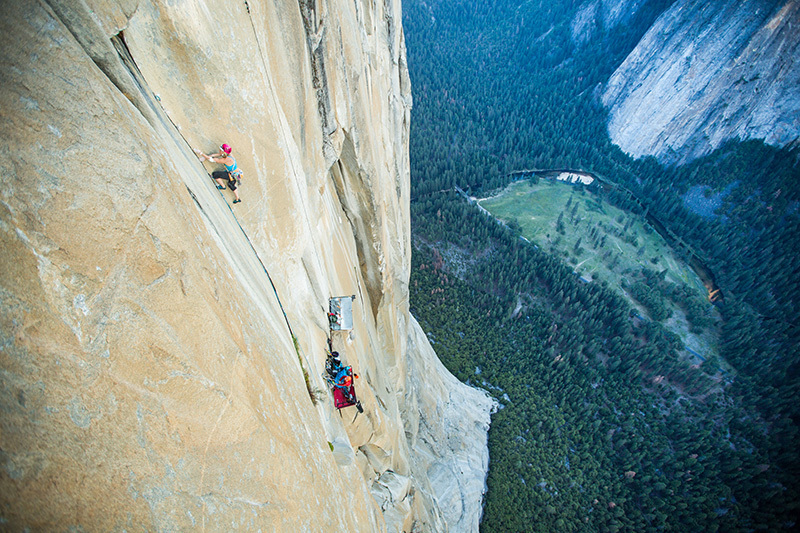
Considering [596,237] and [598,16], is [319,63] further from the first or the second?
[598,16]

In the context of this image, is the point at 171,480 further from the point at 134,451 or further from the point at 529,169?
the point at 529,169

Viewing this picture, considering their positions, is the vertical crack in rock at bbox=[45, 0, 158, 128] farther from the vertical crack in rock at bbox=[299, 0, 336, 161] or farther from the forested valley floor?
the forested valley floor

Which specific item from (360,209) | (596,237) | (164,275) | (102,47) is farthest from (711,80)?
(164,275)

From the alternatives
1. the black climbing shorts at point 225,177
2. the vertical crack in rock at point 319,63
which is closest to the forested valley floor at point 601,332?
the vertical crack in rock at point 319,63

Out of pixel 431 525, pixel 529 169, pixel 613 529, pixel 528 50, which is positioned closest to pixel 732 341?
pixel 613 529

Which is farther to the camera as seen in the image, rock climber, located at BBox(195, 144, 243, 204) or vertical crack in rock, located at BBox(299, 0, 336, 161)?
vertical crack in rock, located at BBox(299, 0, 336, 161)

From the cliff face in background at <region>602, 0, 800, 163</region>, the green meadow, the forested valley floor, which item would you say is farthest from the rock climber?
the cliff face in background at <region>602, 0, 800, 163</region>
